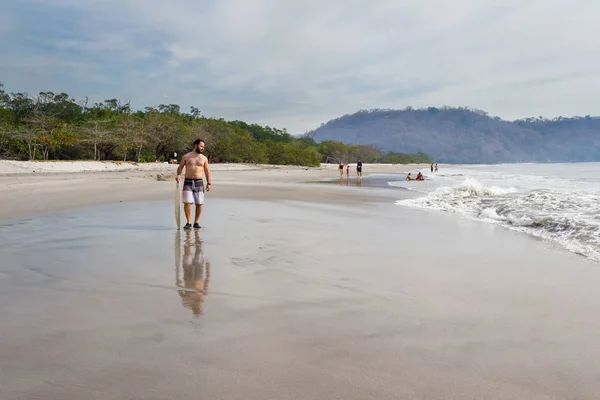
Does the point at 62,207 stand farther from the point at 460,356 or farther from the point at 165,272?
the point at 460,356

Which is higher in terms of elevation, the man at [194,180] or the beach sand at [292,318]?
the man at [194,180]

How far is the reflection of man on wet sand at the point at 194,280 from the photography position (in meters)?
3.47

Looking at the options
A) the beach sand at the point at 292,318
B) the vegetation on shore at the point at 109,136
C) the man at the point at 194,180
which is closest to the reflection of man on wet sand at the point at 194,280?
the beach sand at the point at 292,318

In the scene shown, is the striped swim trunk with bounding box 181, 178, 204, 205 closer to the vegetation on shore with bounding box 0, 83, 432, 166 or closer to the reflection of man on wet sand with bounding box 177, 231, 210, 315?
the reflection of man on wet sand with bounding box 177, 231, 210, 315

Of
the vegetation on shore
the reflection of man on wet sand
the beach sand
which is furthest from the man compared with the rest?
the vegetation on shore

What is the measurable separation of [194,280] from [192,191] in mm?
4199

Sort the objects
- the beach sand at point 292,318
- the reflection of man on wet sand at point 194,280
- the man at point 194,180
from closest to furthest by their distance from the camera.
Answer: the beach sand at point 292,318 < the reflection of man on wet sand at point 194,280 < the man at point 194,180

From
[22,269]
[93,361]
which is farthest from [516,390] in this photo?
[22,269]

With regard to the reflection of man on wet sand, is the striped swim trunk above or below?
above

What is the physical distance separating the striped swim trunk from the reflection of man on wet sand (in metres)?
2.17

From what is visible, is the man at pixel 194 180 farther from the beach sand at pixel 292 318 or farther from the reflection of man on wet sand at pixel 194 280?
the reflection of man on wet sand at pixel 194 280

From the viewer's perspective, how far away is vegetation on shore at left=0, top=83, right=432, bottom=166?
35.8 m

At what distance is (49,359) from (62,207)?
30.2ft

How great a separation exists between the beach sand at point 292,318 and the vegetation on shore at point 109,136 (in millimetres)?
34683
